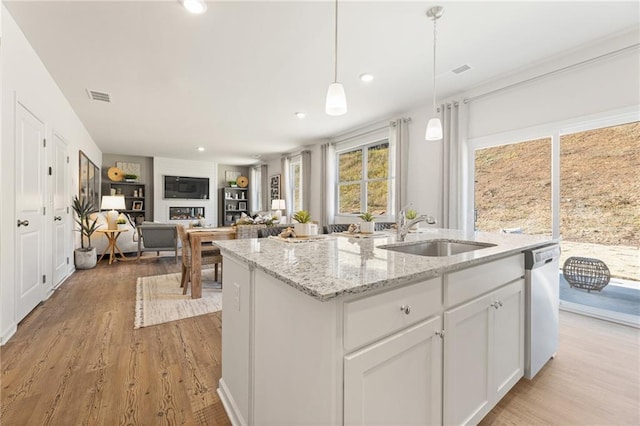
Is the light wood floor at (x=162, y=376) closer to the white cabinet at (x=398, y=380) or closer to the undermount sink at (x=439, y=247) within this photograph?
the white cabinet at (x=398, y=380)

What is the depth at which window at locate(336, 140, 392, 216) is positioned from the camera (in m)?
5.07

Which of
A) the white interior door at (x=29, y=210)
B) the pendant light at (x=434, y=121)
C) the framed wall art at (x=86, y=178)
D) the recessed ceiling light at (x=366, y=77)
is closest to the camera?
the pendant light at (x=434, y=121)

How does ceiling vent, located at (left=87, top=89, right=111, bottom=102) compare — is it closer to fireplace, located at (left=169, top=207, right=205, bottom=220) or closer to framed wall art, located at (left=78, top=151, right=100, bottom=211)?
framed wall art, located at (left=78, top=151, right=100, bottom=211)

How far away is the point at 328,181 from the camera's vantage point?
6.07m

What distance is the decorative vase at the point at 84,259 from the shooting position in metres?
4.52

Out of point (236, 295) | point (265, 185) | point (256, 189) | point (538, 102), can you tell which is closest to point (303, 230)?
point (236, 295)

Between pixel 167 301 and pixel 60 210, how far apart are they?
2.09m

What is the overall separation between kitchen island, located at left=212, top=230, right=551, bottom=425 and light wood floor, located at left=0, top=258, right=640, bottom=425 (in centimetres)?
24

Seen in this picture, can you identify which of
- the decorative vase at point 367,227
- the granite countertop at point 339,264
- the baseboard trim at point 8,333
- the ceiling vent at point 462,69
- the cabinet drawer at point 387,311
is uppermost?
the ceiling vent at point 462,69

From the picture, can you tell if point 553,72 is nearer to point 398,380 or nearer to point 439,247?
point 439,247

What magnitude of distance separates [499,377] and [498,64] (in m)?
2.97

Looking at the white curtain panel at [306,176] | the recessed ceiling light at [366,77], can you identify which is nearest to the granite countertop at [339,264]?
the recessed ceiling light at [366,77]

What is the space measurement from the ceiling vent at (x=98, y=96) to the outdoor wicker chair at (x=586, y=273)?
5.83 metres

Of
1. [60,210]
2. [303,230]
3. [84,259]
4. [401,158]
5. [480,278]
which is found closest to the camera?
[480,278]
